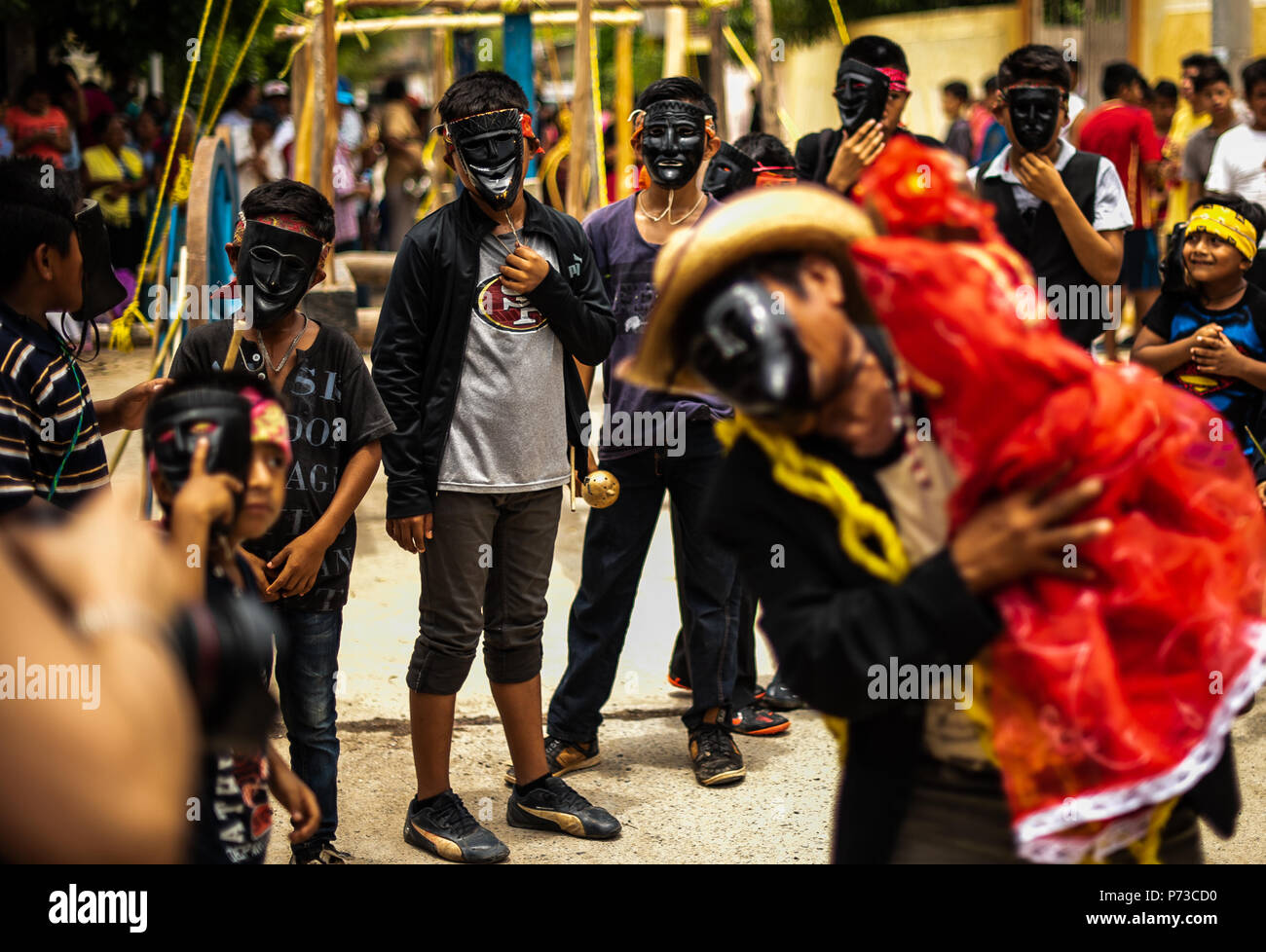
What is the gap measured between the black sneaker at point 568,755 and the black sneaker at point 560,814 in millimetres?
337

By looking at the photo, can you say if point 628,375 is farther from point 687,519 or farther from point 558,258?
point 687,519

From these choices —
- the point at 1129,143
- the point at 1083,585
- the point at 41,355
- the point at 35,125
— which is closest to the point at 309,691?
the point at 41,355

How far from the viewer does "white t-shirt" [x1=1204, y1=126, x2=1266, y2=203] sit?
308 inches

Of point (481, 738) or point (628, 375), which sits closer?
point (628, 375)

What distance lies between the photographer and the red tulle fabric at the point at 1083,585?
1.75m

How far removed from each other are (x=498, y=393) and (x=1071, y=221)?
1.94 meters

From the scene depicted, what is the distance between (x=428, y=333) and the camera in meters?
3.79

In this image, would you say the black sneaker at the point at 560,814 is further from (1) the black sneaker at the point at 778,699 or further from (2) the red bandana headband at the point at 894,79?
(2) the red bandana headband at the point at 894,79

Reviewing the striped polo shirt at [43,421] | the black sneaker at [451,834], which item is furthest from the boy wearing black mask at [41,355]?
the black sneaker at [451,834]
